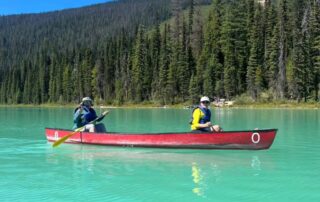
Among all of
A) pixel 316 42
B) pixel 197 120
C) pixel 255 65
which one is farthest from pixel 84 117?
pixel 255 65

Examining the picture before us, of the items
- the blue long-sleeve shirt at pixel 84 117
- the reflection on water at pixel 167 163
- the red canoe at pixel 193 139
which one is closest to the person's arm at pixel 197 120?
the red canoe at pixel 193 139

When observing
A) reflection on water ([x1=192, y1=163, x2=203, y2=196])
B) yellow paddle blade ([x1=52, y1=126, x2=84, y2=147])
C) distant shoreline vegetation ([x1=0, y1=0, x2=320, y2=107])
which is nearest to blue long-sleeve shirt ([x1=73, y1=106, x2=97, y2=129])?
yellow paddle blade ([x1=52, y1=126, x2=84, y2=147])

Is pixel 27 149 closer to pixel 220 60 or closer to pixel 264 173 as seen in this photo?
pixel 264 173

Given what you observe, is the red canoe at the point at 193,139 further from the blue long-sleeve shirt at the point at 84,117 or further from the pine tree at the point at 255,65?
the pine tree at the point at 255,65

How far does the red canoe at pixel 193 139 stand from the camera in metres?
21.1

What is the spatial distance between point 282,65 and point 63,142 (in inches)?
3060

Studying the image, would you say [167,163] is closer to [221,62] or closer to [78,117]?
[78,117]

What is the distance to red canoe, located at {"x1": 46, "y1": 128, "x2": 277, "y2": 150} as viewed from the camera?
2114cm

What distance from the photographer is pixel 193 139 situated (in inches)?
862

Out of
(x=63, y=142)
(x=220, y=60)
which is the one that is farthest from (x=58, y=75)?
(x=63, y=142)

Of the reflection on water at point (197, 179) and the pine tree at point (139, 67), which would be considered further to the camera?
the pine tree at point (139, 67)

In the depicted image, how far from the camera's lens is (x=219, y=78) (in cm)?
10806

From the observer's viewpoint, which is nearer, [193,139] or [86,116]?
[193,139]

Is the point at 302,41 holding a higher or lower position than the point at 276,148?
higher
